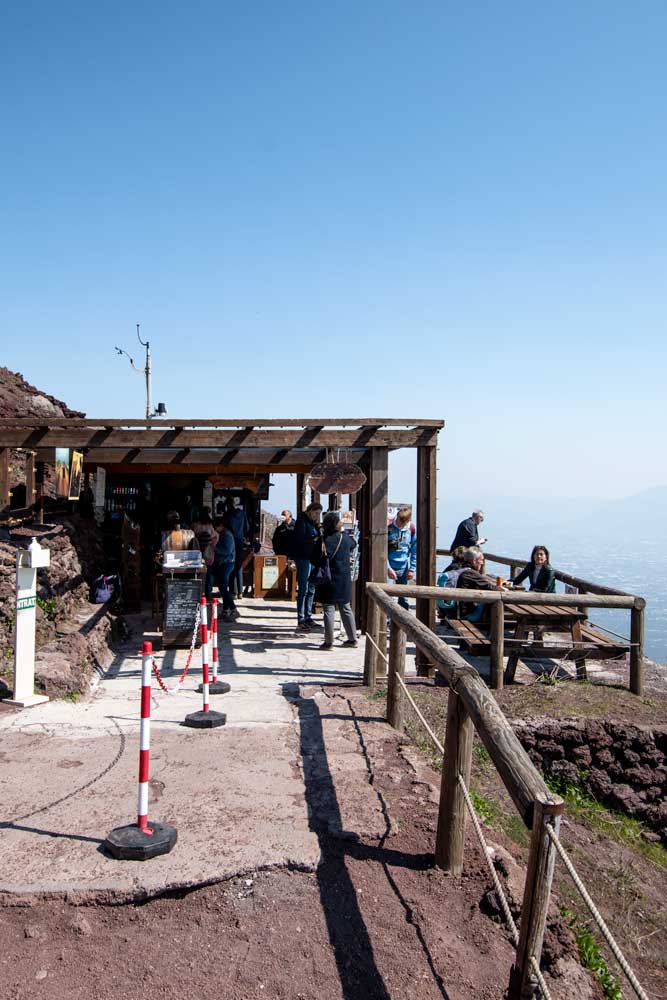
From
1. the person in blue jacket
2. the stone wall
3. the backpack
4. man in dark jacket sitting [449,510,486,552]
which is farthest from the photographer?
man in dark jacket sitting [449,510,486,552]

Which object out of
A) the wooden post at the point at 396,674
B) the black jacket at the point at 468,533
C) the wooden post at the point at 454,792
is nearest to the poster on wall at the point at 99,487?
the black jacket at the point at 468,533

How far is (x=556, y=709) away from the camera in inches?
289

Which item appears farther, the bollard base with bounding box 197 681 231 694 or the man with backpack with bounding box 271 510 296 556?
the man with backpack with bounding box 271 510 296 556

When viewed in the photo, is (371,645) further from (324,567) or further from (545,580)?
(545,580)

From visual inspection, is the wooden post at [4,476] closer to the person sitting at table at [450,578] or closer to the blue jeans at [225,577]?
the blue jeans at [225,577]

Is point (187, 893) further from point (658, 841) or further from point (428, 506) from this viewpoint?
point (428, 506)

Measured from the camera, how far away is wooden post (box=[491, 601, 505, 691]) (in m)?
7.30

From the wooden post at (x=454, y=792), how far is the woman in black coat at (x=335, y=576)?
17.7 feet

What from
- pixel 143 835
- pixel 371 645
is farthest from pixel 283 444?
pixel 143 835

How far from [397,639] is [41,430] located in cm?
563

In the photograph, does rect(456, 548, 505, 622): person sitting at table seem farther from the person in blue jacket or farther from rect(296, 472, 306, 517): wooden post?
rect(296, 472, 306, 517): wooden post

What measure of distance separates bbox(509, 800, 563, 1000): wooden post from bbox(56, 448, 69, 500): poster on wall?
7.69 meters

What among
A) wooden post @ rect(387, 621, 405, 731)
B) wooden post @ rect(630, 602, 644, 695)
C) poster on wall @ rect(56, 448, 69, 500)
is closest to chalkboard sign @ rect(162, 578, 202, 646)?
poster on wall @ rect(56, 448, 69, 500)

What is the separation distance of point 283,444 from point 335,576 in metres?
1.71
